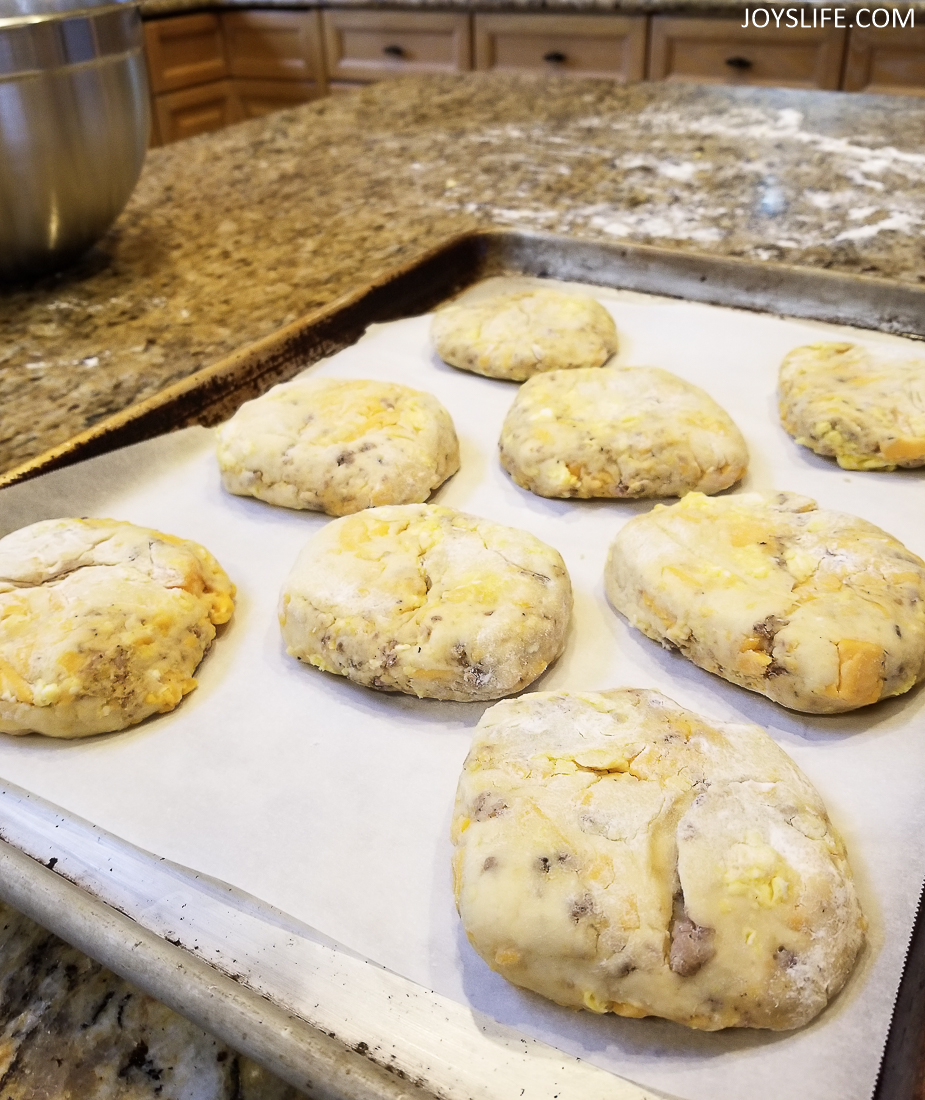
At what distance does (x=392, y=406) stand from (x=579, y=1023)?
81cm

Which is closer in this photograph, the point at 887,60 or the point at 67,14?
the point at 67,14

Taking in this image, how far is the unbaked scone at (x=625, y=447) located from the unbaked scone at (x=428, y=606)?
0.57 feet

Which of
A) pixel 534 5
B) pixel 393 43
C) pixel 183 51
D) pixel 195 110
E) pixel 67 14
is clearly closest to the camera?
pixel 67 14

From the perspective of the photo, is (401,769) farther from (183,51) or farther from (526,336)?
(183,51)

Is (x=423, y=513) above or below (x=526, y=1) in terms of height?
below

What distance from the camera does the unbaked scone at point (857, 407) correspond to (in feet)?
3.77

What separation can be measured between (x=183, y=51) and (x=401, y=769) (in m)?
4.59

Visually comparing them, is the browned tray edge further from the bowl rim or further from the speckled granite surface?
the bowl rim

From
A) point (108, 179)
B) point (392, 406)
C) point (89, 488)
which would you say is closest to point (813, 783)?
point (392, 406)

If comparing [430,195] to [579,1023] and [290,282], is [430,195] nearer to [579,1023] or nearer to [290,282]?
[290,282]

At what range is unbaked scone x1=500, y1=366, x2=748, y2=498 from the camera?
1.14 metres

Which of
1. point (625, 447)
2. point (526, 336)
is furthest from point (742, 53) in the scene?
point (625, 447)

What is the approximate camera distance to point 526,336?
1.40 metres

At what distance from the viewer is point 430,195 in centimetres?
195
